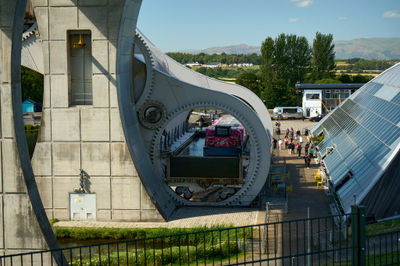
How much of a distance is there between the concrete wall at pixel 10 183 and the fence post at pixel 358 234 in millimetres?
7255

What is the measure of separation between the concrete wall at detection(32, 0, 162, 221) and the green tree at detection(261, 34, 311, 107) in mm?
63034

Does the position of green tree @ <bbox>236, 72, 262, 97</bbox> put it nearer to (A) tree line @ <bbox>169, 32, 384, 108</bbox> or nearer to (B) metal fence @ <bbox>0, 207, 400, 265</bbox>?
(A) tree line @ <bbox>169, 32, 384, 108</bbox>

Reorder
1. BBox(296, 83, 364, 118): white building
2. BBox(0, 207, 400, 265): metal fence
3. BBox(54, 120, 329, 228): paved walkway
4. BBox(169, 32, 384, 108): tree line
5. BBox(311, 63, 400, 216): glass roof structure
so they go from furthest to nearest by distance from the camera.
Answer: BBox(169, 32, 384, 108): tree line, BBox(296, 83, 364, 118): white building, BBox(54, 120, 329, 228): paved walkway, BBox(311, 63, 400, 216): glass roof structure, BBox(0, 207, 400, 265): metal fence

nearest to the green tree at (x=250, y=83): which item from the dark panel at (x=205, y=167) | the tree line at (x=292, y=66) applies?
the tree line at (x=292, y=66)

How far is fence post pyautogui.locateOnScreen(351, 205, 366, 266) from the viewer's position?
11.0 metres

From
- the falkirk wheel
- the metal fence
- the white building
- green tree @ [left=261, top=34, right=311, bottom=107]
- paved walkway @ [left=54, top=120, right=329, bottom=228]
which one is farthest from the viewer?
green tree @ [left=261, top=34, right=311, bottom=107]

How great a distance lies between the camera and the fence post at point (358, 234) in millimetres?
11023

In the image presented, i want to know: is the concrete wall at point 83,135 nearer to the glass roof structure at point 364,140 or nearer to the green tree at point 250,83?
the glass roof structure at point 364,140

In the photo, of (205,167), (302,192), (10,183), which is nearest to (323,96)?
(302,192)

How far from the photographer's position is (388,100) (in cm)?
3152

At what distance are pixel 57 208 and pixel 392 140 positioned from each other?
1327 cm

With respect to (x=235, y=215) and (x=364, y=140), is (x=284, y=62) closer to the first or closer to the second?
(x=364, y=140)

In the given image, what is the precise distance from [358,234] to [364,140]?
17.3 m

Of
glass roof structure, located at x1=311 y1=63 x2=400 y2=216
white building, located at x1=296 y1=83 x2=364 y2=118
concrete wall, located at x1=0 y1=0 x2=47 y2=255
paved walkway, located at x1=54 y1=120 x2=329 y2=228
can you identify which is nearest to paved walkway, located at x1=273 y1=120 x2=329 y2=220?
paved walkway, located at x1=54 y1=120 x2=329 y2=228
